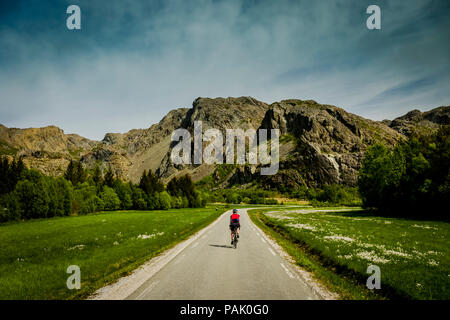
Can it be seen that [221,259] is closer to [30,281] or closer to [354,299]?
[354,299]

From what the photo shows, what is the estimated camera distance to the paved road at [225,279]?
7273 millimetres

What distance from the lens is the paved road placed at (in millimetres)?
7273

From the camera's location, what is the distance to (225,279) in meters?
8.81

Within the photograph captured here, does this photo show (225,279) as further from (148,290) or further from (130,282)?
(130,282)

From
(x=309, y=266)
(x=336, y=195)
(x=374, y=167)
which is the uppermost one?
(x=374, y=167)

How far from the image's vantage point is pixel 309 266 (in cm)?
1086

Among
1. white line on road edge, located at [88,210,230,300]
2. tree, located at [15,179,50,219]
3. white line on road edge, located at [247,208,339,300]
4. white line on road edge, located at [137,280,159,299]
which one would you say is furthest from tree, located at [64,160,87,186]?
white line on road edge, located at [247,208,339,300]

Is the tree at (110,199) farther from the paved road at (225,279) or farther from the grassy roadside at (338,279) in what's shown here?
the grassy roadside at (338,279)

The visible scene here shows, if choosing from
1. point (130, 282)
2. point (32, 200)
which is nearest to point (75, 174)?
point (32, 200)

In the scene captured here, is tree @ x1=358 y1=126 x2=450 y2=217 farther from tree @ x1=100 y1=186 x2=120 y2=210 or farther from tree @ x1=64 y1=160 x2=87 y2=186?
tree @ x1=64 y1=160 x2=87 y2=186
